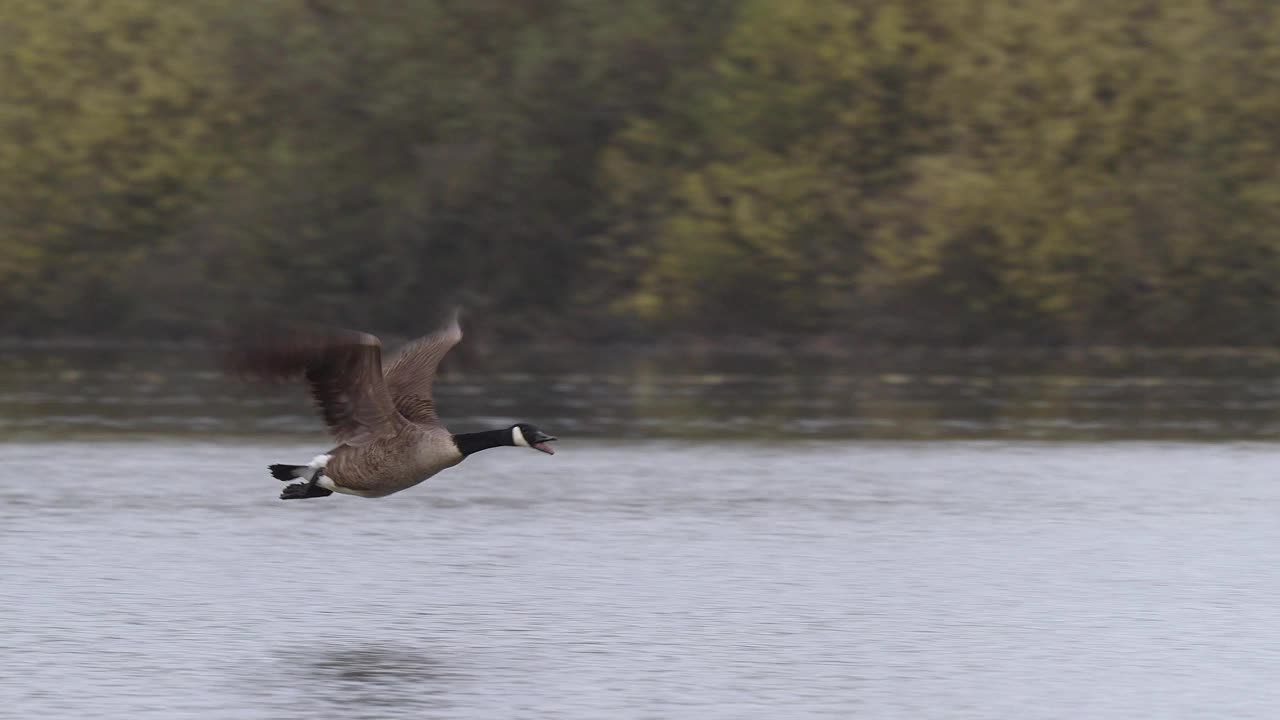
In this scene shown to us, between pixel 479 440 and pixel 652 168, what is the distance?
45.9m

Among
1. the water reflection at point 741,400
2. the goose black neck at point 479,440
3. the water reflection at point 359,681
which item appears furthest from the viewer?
the water reflection at point 741,400

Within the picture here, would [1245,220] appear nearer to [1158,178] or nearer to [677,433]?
[1158,178]

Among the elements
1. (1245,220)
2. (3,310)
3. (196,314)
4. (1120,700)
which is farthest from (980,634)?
(3,310)

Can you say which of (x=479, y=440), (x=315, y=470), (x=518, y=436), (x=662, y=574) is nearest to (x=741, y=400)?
(x=662, y=574)

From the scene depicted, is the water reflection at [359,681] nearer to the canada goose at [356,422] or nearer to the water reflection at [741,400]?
the canada goose at [356,422]

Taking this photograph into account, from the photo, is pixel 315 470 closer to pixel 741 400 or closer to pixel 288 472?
pixel 288 472

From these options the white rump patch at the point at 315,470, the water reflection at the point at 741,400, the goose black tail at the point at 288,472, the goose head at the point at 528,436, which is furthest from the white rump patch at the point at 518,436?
the water reflection at the point at 741,400

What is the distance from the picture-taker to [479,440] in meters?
13.2

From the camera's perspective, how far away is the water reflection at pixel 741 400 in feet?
94.6

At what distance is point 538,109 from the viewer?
6009 cm

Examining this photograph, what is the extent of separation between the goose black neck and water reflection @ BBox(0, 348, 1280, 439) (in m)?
14.0

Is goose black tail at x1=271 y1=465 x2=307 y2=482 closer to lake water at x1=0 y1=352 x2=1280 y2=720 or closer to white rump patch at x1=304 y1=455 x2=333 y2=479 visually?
white rump patch at x1=304 y1=455 x2=333 y2=479

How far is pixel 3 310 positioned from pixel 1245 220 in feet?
102

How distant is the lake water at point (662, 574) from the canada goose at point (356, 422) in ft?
3.18
